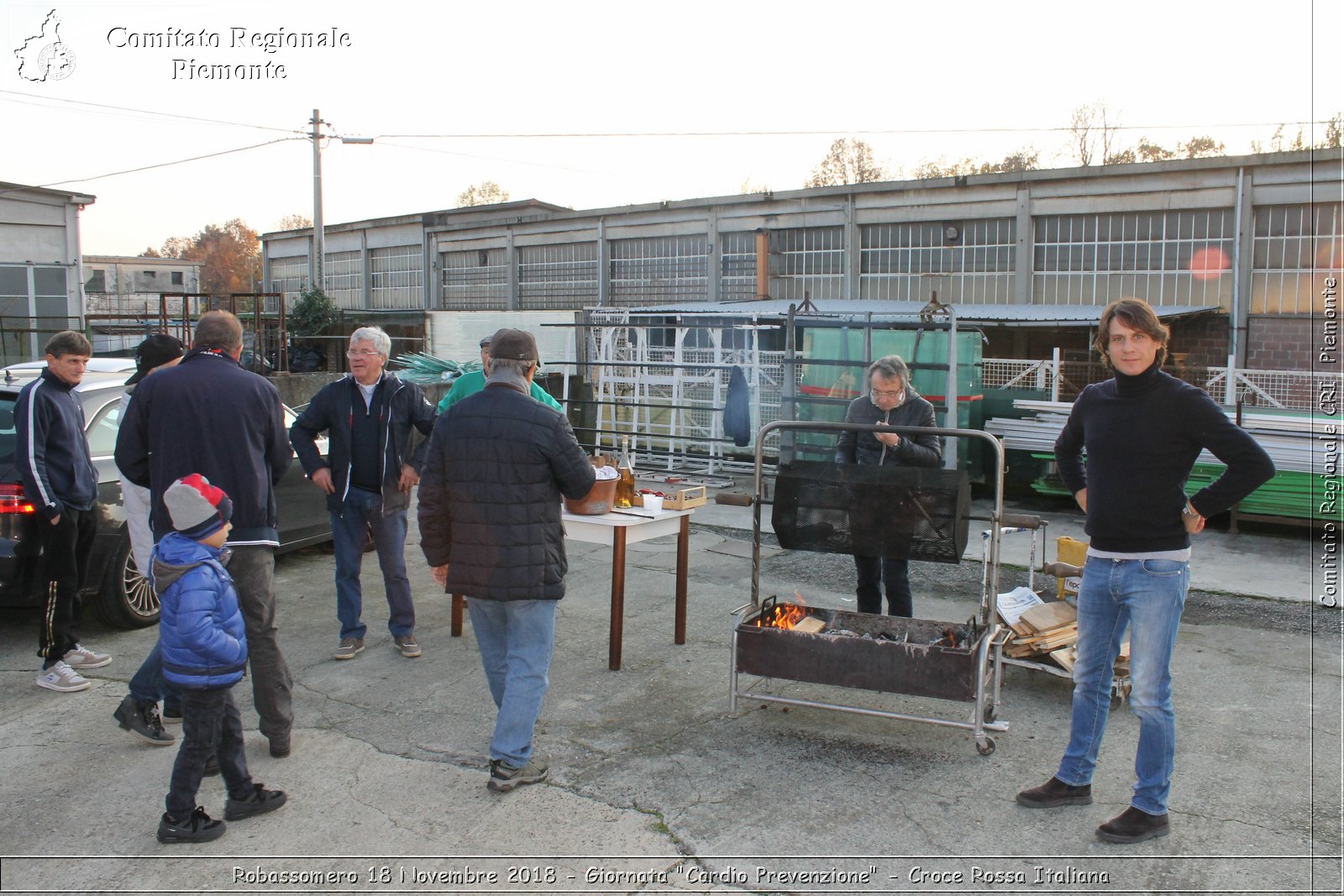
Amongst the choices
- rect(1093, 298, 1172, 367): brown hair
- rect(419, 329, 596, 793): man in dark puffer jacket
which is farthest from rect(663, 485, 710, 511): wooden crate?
rect(1093, 298, 1172, 367): brown hair

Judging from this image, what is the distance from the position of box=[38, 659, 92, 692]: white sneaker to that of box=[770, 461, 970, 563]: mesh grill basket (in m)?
3.72

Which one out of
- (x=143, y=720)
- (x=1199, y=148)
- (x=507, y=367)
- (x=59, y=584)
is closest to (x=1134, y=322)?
(x=507, y=367)

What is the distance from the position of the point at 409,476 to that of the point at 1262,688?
4.79m

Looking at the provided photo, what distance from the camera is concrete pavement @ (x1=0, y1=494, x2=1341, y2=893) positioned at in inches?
134

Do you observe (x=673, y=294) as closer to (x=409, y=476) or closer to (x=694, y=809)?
(x=409, y=476)

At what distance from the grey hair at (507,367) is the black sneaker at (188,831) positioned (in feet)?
6.44

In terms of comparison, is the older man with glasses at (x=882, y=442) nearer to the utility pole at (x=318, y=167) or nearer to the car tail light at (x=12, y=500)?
the car tail light at (x=12, y=500)

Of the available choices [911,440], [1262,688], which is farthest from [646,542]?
[1262,688]

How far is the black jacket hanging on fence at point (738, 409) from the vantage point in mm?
11531

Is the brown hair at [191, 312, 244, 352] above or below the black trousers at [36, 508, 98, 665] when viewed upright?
above

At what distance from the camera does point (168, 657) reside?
350 centimetres

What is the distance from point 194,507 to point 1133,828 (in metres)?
3.57

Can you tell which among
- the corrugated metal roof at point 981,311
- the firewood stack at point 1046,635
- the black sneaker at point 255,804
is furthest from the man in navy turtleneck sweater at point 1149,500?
the corrugated metal roof at point 981,311

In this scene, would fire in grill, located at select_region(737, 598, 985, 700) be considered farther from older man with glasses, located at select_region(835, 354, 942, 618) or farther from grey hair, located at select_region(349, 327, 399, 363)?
grey hair, located at select_region(349, 327, 399, 363)
